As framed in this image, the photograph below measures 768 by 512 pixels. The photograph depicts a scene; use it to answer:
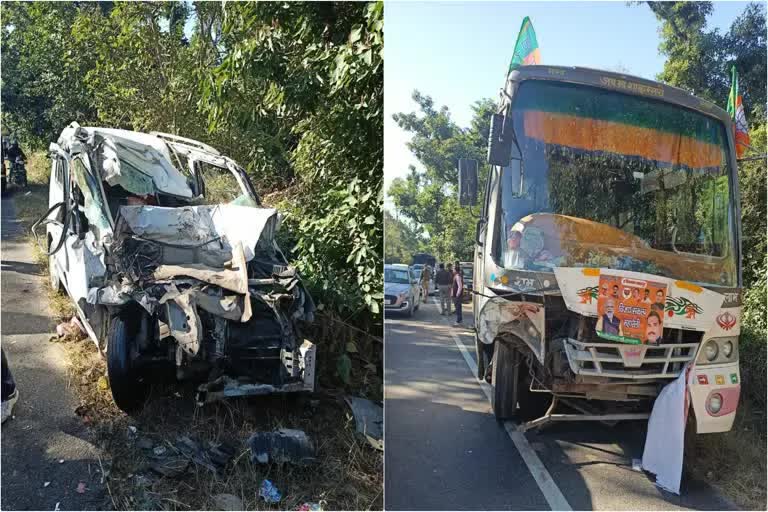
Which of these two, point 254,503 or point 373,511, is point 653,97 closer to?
point 373,511

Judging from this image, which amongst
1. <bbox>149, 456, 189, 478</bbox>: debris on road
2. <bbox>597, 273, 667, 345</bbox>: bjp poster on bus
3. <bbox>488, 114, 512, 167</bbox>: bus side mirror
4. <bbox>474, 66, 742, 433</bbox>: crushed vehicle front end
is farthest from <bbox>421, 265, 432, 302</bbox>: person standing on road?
<bbox>149, 456, 189, 478</bbox>: debris on road

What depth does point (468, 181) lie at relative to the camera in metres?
2.43

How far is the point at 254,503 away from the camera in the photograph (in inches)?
105

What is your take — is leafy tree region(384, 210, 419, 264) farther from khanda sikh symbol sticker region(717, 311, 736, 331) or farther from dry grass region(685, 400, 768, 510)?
dry grass region(685, 400, 768, 510)

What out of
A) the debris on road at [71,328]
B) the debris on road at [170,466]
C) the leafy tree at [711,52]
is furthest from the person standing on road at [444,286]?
the debris on road at [71,328]

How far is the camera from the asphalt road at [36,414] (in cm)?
260

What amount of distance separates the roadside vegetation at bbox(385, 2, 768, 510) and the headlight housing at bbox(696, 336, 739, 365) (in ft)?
0.22

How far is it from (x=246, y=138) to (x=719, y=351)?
2754mm

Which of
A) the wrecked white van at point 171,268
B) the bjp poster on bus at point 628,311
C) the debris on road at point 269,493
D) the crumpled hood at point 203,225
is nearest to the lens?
the bjp poster on bus at point 628,311

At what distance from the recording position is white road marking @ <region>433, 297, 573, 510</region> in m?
2.34

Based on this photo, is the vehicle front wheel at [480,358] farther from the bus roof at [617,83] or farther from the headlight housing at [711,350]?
the bus roof at [617,83]

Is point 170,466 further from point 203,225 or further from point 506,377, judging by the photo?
point 506,377

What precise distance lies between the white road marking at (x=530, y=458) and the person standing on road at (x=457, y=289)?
→ 7 cm

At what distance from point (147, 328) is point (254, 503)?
40.1 inches
